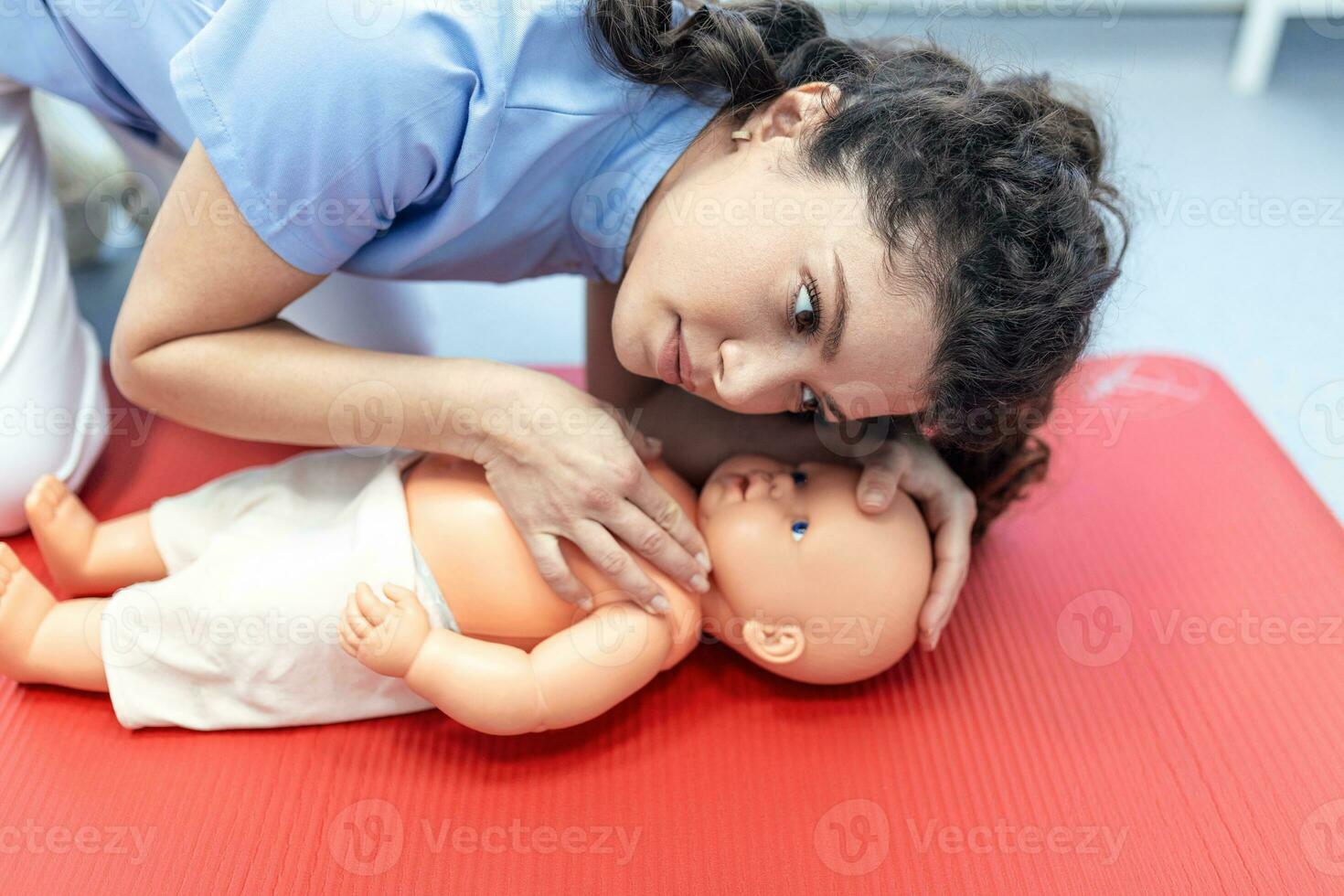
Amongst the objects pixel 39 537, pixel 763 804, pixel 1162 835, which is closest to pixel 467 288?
pixel 39 537

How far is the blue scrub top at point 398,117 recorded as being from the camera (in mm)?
895

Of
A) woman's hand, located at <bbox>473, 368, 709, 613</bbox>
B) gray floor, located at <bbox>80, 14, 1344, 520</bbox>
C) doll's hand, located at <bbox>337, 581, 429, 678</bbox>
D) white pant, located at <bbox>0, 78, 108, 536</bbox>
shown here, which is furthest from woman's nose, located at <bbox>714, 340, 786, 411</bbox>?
white pant, located at <bbox>0, 78, 108, 536</bbox>

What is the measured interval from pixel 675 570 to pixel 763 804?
0.78 feet

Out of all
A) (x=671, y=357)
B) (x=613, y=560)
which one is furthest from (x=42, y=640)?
(x=671, y=357)

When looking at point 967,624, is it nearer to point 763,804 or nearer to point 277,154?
point 763,804

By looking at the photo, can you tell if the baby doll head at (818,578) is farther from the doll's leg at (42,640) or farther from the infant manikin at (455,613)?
the doll's leg at (42,640)

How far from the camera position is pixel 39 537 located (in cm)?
114

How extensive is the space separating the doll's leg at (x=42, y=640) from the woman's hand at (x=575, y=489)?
43 cm

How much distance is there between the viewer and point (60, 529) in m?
1.14

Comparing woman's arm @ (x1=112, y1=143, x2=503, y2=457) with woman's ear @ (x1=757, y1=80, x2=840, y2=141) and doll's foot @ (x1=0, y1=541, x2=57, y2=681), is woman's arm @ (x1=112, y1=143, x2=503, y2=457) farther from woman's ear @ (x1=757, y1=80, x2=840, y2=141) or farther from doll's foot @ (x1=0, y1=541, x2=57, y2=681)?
woman's ear @ (x1=757, y1=80, x2=840, y2=141)

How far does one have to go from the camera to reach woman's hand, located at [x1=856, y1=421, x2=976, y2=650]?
3.53ft

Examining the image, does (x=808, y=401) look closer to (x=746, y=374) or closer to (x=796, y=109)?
(x=746, y=374)

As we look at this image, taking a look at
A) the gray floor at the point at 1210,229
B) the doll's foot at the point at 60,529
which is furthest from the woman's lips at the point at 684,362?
the doll's foot at the point at 60,529

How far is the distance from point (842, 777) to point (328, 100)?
0.78 meters
